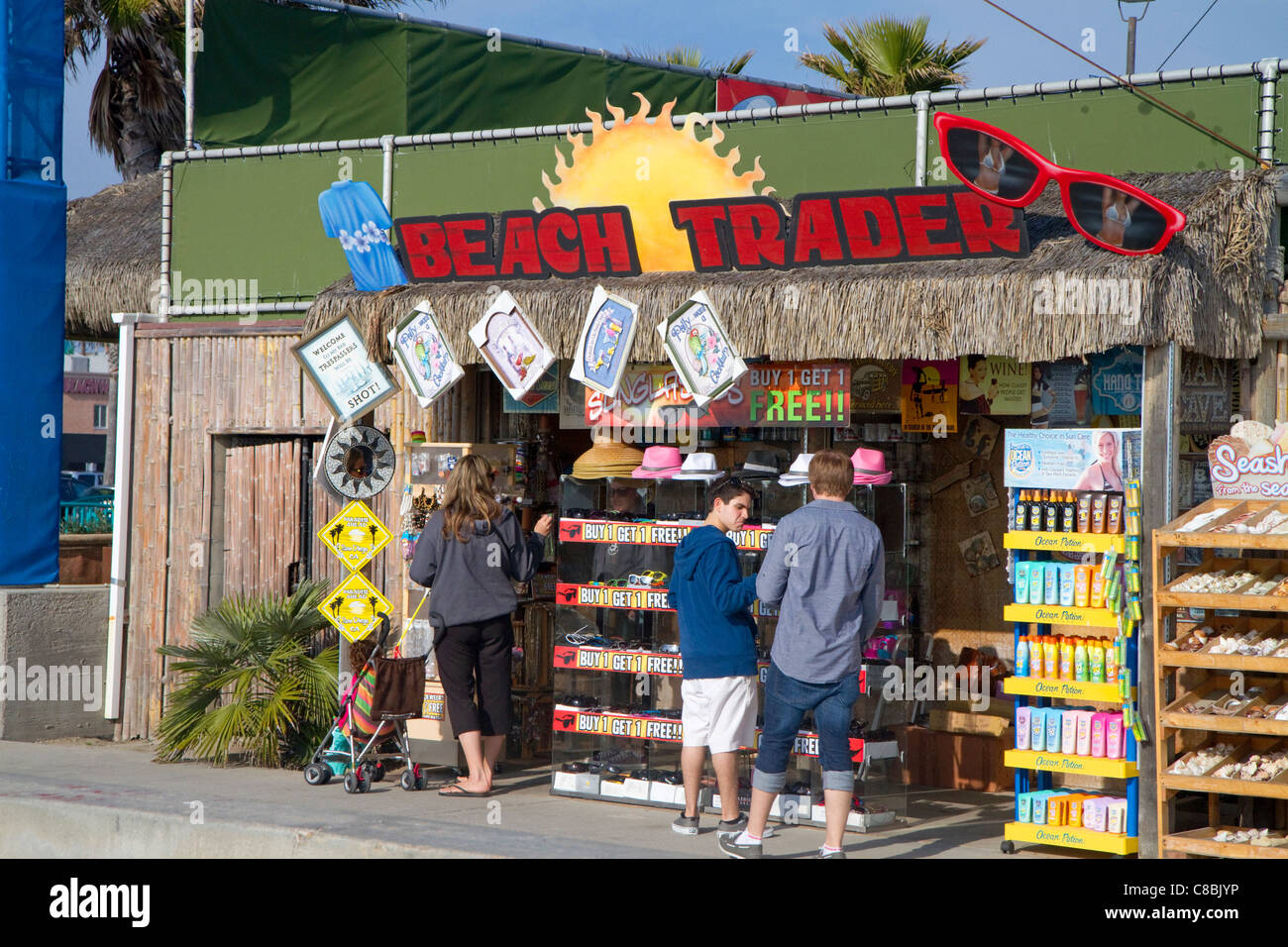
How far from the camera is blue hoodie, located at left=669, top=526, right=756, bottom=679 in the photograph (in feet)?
25.0

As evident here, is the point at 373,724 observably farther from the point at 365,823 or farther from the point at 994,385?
the point at 994,385

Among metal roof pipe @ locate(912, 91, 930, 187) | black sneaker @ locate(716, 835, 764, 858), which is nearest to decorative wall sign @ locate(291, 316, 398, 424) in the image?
metal roof pipe @ locate(912, 91, 930, 187)

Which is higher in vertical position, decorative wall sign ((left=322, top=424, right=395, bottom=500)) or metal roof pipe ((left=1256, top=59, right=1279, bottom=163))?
metal roof pipe ((left=1256, top=59, right=1279, bottom=163))

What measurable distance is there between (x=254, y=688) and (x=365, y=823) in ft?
10.7

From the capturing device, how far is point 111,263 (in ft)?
43.3

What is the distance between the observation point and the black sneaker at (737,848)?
6957 millimetres

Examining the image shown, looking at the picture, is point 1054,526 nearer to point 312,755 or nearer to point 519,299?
point 519,299

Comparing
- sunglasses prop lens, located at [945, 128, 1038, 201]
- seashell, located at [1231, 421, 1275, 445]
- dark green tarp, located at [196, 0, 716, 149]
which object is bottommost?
seashell, located at [1231, 421, 1275, 445]

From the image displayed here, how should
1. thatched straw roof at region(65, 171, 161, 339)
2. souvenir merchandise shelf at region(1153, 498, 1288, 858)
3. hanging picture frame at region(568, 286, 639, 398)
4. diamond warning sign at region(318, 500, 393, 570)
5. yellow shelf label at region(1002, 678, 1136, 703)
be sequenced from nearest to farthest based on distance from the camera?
souvenir merchandise shelf at region(1153, 498, 1288, 858)
yellow shelf label at region(1002, 678, 1136, 703)
hanging picture frame at region(568, 286, 639, 398)
diamond warning sign at region(318, 500, 393, 570)
thatched straw roof at region(65, 171, 161, 339)

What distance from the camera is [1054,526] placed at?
7562 millimetres

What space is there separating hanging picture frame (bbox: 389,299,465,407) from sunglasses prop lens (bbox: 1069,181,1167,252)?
3938 millimetres

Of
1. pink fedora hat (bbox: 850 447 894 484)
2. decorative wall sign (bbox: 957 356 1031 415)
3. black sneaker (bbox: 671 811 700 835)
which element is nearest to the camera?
black sneaker (bbox: 671 811 700 835)

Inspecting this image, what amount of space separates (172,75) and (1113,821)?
19.5 metres

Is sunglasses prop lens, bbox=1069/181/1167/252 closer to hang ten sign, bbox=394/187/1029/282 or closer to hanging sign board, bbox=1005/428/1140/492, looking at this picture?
hang ten sign, bbox=394/187/1029/282
